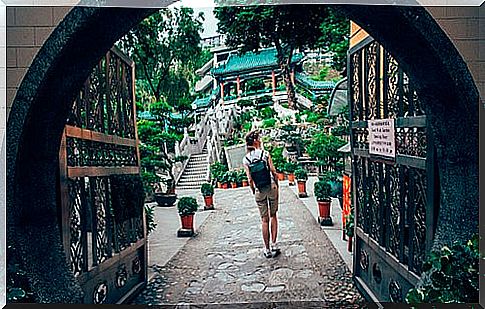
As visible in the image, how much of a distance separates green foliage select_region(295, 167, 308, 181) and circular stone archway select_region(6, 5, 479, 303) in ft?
2.13

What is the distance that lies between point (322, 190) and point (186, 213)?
0.71 metres

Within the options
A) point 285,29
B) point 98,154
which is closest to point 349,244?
point 285,29

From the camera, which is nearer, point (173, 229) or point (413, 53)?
point (413, 53)

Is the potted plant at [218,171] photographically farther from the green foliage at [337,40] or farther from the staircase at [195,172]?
the green foliage at [337,40]

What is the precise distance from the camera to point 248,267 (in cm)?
296

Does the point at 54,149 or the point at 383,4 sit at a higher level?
the point at 383,4

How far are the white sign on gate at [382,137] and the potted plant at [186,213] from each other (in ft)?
3.13

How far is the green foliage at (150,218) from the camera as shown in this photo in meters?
2.93

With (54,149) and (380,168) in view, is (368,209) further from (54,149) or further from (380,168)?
(54,149)

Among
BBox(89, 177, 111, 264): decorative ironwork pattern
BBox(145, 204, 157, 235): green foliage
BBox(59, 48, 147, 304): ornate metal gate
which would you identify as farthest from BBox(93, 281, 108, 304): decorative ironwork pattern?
BBox(145, 204, 157, 235): green foliage

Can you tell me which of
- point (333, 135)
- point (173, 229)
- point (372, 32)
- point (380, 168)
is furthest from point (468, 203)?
point (173, 229)

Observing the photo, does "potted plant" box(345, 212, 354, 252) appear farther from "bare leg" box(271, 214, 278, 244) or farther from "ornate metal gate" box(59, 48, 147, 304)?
"ornate metal gate" box(59, 48, 147, 304)

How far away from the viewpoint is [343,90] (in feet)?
9.84

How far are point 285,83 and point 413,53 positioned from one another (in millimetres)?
641
